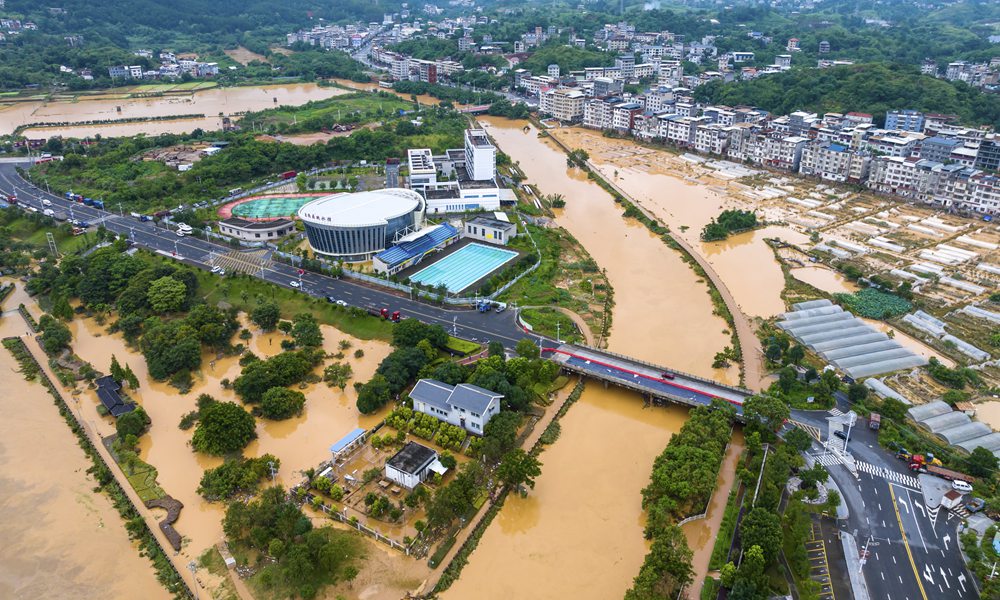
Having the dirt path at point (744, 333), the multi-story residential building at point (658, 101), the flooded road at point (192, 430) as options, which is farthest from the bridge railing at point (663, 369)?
the multi-story residential building at point (658, 101)

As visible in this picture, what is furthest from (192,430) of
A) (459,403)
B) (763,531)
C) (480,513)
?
(763,531)

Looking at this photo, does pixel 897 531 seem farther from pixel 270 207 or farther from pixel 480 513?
pixel 270 207

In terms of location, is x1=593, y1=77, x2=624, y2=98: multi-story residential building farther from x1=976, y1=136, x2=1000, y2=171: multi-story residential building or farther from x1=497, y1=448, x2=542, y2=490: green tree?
x1=497, y1=448, x2=542, y2=490: green tree

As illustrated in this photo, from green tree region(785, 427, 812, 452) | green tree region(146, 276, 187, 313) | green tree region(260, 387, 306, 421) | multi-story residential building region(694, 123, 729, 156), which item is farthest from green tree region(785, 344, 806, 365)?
multi-story residential building region(694, 123, 729, 156)

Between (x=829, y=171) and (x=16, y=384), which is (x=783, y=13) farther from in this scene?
(x=16, y=384)

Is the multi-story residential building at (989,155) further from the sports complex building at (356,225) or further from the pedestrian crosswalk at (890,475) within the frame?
the sports complex building at (356,225)
